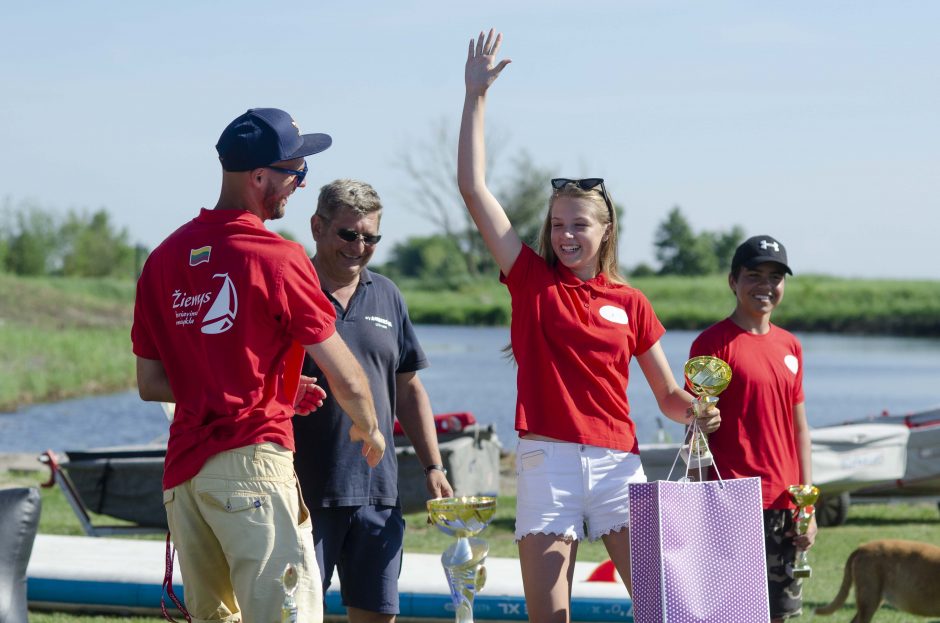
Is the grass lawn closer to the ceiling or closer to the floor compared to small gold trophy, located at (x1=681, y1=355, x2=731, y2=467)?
closer to the floor

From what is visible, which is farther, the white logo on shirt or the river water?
the river water

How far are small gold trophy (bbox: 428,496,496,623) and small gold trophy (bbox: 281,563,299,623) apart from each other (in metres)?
0.36

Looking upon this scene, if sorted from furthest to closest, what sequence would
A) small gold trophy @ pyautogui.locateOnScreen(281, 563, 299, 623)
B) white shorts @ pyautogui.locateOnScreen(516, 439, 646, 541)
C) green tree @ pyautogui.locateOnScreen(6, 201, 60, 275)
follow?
green tree @ pyautogui.locateOnScreen(6, 201, 60, 275)
white shorts @ pyautogui.locateOnScreen(516, 439, 646, 541)
small gold trophy @ pyautogui.locateOnScreen(281, 563, 299, 623)

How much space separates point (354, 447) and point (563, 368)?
0.85 m

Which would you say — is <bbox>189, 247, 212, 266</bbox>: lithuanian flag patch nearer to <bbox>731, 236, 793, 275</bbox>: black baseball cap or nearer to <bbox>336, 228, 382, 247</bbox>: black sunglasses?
<bbox>336, 228, 382, 247</bbox>: black sunglasses

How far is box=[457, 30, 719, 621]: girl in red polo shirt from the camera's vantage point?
132 inches

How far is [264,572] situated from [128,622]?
11.7 ft

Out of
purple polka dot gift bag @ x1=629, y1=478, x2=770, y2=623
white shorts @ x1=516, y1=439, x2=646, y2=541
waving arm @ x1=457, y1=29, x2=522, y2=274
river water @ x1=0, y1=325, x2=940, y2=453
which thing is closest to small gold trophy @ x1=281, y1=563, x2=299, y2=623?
white shorts @ x1=516, y1=439, x2=646, y2=541

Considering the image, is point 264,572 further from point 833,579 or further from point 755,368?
point 833,579

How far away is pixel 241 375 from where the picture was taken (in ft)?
9.39

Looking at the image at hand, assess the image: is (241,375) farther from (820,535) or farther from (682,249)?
(682,249)

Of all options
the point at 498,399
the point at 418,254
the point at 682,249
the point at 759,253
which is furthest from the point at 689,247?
the point at 759,253

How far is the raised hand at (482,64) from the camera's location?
3475mm

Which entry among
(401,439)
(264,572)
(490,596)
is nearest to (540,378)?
(264,572)
